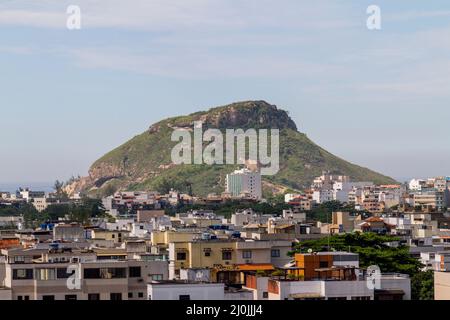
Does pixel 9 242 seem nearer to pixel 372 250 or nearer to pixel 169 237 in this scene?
pixel 169 237

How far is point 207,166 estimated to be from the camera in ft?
565

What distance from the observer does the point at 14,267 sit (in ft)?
63.8

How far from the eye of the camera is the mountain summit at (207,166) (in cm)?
17488

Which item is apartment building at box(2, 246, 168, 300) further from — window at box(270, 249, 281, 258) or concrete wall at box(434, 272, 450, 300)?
window at box(270, 249, 281, 258)

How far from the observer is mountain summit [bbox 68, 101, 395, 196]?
174875 mm

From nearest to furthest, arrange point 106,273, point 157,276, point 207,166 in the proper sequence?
point 106,273 < point 157,276 < point 207,166

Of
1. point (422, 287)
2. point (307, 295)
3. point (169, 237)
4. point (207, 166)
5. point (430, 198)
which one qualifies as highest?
point (207, 166)

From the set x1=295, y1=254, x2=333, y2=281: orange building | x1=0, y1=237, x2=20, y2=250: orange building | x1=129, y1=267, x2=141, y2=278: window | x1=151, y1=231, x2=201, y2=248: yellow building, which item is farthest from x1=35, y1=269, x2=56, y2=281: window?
x1=151, y1=231, x2=201, y2=248: yellow building

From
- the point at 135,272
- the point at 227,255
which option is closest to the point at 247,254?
the point at 227,255

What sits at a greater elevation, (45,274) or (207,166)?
(207,166)

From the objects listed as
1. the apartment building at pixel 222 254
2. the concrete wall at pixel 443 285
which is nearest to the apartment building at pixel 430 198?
the apartment building at pixel 222 254

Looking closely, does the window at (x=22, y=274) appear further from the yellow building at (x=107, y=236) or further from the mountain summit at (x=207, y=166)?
the mountain summit at (x=207, y=166)
